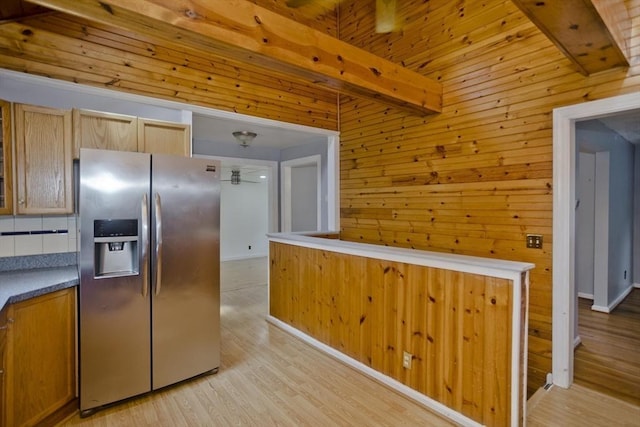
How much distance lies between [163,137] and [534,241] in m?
3.16

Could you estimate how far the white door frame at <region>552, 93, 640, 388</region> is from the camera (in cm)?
249

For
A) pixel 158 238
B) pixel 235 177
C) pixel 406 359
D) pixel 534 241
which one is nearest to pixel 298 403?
pixel 406 359

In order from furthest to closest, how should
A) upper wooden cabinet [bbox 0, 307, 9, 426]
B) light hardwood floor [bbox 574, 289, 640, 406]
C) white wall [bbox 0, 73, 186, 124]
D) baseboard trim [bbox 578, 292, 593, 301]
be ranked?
1. baseboard trim [bbox 578, 292, 593, 301]
2. light hardwood floor [bbox 574, 289, 640, 406]
3. white wall [bbox 0, 73, 186, 124]
4. upper wooden cabinet [bbox 0, 307, 9, 426]

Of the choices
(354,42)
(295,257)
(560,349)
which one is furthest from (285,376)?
(354,42)

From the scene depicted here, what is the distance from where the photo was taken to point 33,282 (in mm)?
2123

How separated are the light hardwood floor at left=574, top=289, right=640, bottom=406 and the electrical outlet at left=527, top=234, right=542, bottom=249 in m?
1.12

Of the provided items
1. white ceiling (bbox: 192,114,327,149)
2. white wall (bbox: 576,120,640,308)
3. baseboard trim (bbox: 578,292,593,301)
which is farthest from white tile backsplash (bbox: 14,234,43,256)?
baseboard trim (bbox: 578,292,593,301)

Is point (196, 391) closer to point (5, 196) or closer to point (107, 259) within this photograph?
point (107, 259)

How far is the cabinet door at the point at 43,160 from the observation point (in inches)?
88.9

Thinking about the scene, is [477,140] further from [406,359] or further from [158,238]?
[158,238]

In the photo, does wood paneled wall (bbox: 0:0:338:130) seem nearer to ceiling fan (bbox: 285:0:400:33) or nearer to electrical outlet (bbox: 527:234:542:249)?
ceiling fan (bbox: 285:0:400:33)

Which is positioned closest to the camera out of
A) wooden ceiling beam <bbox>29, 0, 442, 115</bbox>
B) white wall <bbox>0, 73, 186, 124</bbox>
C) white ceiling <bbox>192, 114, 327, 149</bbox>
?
wooden ceiling beam <bbox>29, 0, 442, 115</bbox>

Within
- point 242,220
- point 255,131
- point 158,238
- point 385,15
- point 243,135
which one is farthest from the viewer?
point 242,220

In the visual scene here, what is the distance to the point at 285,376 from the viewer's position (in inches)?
108
